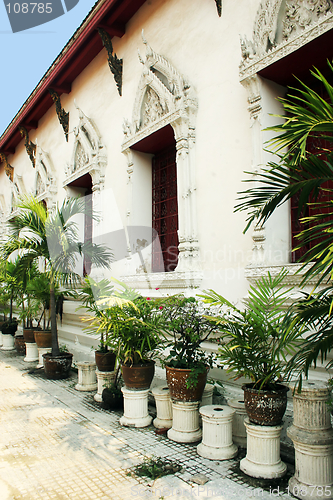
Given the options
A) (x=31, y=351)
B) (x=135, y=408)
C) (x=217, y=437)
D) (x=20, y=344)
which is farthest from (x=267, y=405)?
(x=20, y=344)

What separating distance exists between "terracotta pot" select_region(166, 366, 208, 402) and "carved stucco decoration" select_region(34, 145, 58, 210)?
6.72 meters

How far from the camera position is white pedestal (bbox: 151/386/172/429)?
3.96 meters

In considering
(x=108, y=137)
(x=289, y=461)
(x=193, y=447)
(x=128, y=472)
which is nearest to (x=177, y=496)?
(x=128, y=472)

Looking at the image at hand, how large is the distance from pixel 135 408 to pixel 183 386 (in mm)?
794

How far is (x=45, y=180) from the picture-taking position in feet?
33.1

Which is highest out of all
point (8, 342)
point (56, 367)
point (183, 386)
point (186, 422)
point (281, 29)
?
point (281, 29)

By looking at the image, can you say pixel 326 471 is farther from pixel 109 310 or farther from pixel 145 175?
pixel 145 175

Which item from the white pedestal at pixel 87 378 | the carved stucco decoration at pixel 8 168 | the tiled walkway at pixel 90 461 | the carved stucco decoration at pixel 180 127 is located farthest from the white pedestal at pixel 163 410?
the carved stucco decoration at pixel 8 168

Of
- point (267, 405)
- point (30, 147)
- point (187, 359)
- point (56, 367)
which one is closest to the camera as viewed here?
point (267, 405)

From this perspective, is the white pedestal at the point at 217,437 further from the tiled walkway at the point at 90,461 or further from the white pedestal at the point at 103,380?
the white pedestal at the point at 103,380

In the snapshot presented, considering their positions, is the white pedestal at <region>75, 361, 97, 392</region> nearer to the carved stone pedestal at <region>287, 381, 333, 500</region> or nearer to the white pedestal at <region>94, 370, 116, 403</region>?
the white pedestal at <region>94, 370, 116, 403</region>

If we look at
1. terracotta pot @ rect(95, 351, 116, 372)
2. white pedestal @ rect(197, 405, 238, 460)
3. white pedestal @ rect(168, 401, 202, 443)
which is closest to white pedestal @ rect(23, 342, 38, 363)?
terracotta pot @ rect(95, 351, 116, 372)

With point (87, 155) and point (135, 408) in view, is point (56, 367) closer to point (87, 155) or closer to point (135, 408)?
point (135, 408)

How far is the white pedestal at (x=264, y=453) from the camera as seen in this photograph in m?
2.88
